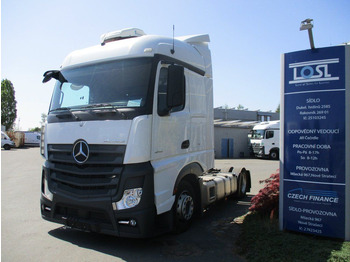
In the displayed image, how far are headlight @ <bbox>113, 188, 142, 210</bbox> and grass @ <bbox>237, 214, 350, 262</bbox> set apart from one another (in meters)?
1.75

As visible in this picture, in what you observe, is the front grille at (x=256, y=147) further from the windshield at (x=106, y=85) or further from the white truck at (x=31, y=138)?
the white truck at (x=31, y=138)

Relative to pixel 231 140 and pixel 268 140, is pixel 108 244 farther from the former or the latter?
pixel 231 140

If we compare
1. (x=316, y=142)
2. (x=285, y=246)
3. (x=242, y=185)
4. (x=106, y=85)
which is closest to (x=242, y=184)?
(x=242, y=185)

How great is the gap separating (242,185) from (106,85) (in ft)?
17.4

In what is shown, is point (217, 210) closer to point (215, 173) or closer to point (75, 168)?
point (215, 173)

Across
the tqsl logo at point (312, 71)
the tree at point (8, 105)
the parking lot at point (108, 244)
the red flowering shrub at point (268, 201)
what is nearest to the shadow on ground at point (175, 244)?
the parking lot at point (108, 244)

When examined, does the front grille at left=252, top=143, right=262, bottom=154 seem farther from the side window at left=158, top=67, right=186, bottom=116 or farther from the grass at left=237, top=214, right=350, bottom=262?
the side window at left=158, top=67, right=186, bottom=116

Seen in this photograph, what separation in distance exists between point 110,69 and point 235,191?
479 centimetres

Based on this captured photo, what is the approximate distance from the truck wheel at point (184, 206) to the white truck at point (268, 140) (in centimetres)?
2109

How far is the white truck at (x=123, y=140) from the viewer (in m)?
4.03

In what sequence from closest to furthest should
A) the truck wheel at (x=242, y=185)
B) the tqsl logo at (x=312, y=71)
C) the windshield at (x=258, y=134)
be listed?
the tqsl logo at (x=312, y=71) → the truck wheel at (x=242, y=185) → the windshield at (x=258, y=134)

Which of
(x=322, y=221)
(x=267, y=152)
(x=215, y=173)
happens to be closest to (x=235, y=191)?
(x=215, y=173)

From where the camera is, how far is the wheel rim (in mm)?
4906

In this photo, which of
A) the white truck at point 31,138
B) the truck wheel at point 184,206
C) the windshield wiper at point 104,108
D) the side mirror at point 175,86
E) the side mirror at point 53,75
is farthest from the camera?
the white truck at point 31,138
